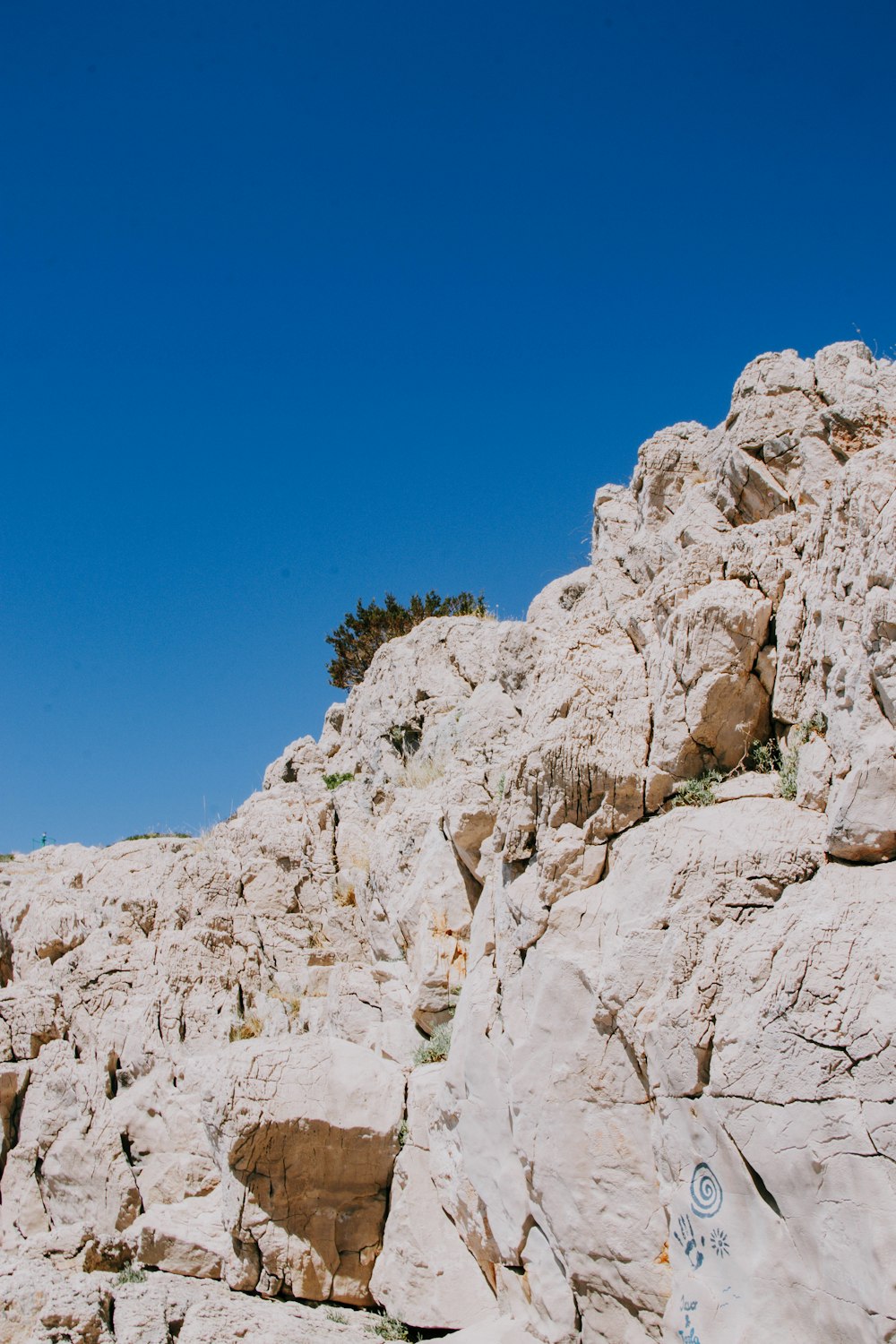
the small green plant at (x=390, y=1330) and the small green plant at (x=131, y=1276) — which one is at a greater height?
the small green plant at (x=131, y=1276)

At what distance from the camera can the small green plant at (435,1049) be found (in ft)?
36.6

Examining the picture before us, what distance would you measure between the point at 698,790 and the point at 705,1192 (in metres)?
3.31

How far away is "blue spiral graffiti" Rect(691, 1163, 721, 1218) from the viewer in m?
6.50

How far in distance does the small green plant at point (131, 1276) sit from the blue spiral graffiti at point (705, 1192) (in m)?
7.22

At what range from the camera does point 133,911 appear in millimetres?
16016

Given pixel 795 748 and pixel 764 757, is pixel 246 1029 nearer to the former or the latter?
pixel 764 757

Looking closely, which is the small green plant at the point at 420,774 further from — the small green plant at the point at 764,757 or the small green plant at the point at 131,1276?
the small green plant at the point at 131,1276

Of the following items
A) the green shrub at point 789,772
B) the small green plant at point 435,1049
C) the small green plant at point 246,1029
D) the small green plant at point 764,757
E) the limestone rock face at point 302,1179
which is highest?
the small green plant at point 764,757

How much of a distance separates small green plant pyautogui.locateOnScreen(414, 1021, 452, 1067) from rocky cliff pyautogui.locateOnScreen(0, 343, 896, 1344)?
0.22ft

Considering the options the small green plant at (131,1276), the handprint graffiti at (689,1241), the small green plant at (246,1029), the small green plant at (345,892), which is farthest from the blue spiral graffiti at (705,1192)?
the small green plant at (345,892)

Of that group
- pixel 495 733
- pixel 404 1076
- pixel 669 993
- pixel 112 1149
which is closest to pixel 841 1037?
pixel 669 993

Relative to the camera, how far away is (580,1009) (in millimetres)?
8086

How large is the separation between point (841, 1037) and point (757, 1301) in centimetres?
192

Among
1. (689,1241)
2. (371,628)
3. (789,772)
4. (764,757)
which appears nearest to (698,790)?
(764,757)
